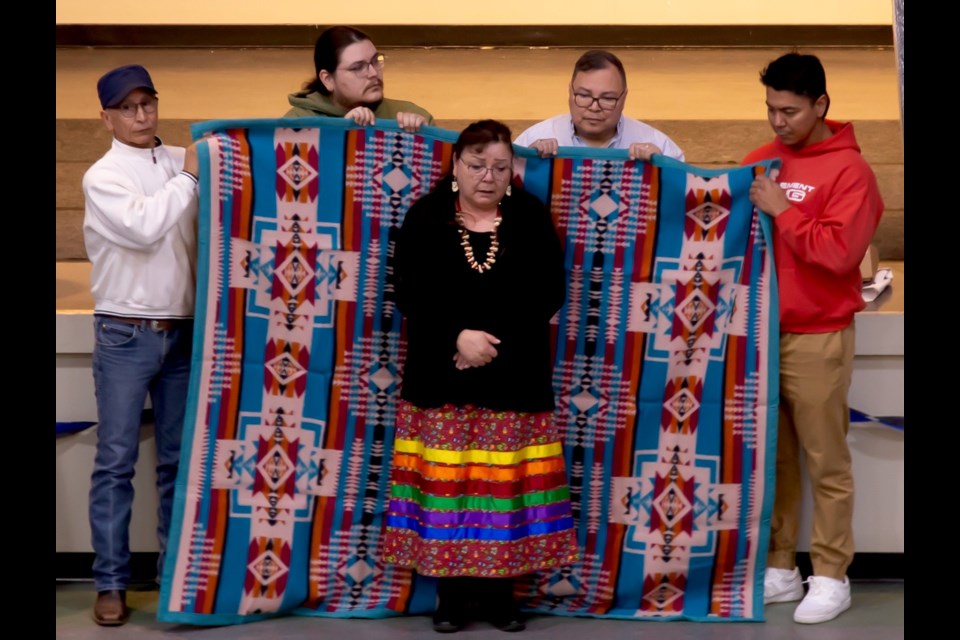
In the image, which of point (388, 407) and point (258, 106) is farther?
point (258, 106)

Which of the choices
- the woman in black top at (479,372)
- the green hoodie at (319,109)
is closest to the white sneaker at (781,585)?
the woman in black top at (479,372)

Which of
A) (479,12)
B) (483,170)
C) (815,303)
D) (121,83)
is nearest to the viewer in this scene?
(483,170)

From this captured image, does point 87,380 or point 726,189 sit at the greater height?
point 726,189

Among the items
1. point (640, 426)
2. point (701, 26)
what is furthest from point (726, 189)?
point (701, 26)

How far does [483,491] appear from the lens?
10.8ft

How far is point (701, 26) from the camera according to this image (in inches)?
228

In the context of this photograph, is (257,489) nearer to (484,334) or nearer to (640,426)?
(484,334)

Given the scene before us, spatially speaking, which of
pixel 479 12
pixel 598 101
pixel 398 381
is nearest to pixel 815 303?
pixel 598 101

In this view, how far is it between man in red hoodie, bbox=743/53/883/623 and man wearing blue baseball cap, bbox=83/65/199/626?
158cm

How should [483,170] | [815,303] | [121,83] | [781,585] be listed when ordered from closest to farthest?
[483,170], [121,83], [815,303], [781,585]

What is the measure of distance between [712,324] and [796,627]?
2.86 ft

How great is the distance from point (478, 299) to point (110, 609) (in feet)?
4.40

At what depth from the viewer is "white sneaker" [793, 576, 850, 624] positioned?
3520mm

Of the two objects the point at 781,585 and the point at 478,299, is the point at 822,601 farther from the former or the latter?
the point at 478,299
